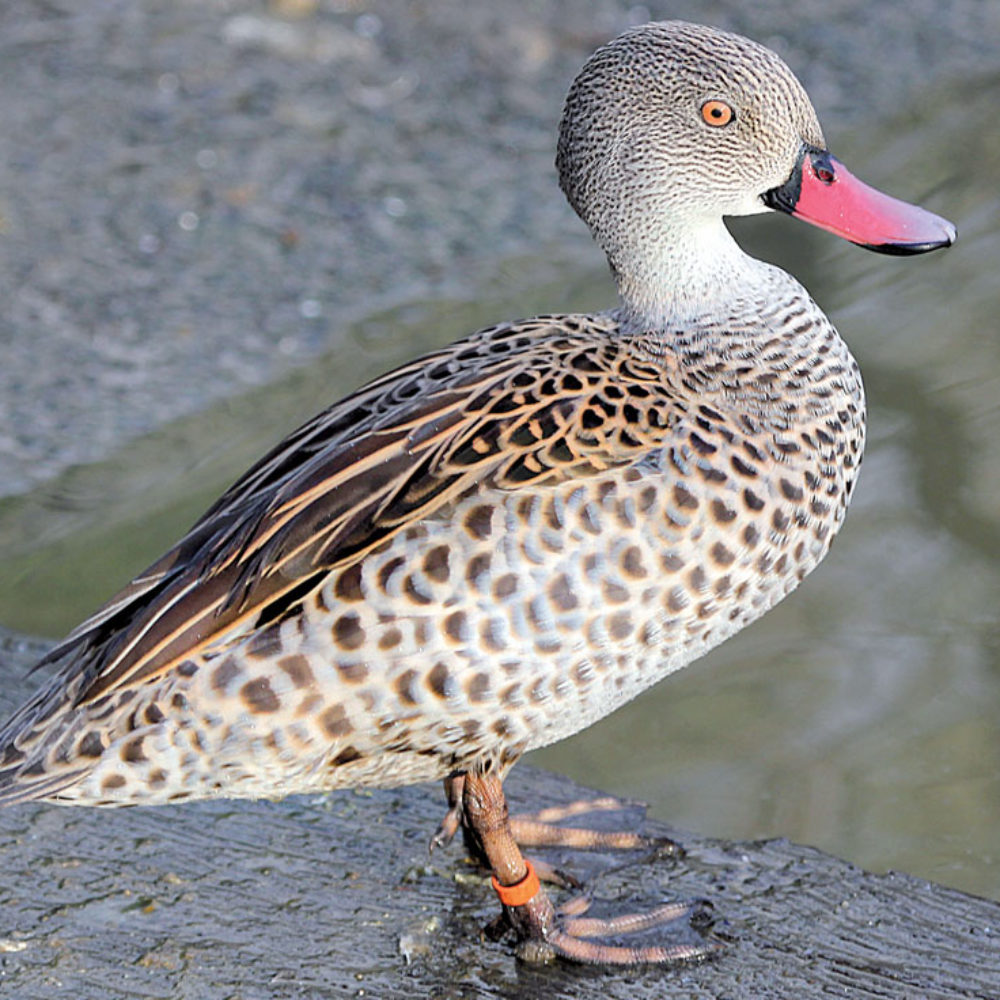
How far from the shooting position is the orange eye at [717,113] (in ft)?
11.8

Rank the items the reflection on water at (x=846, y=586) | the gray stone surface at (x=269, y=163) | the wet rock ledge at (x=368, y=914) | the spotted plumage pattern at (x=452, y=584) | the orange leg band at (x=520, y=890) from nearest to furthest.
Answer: the spotted plumage pattern at (x=452, y=584) → the wet rock ledge at (x=368, y=914) → the orange leg band at (x=520, y=890) → the reflection on water at (x=846, y=586) → the gray stone surface at (x=269, y=163)

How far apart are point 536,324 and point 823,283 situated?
110 inches

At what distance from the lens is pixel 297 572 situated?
3.23m

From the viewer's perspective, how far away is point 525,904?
3455 millimetres

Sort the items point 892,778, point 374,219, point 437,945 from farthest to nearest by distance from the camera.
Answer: point 374,219 < point 892,778 < point 437,945

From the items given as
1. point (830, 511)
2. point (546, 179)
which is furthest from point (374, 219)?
point (830, 511)

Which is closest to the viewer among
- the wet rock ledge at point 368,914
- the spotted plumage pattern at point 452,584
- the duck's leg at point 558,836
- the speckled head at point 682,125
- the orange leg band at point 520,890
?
the spotted plumage pattern at point 452,584

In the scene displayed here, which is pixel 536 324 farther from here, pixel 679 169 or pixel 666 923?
pixel 666 923

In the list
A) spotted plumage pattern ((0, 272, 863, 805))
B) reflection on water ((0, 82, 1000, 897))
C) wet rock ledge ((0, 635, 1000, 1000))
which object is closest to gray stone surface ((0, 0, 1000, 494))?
reflection on water ((0, 82, 1000, 897))

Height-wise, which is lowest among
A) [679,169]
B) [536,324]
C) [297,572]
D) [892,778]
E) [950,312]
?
[892,778]

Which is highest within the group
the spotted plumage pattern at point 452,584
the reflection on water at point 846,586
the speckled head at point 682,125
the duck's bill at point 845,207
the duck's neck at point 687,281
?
the speckled head at point 682,125

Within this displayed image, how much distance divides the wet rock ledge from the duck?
0.15 metres

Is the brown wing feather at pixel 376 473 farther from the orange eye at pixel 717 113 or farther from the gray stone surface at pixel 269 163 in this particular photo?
the gray stone surface at pixel 269 163

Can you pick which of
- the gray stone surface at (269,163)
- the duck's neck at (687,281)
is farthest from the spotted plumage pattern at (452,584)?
the gray stone surface at (269,163)
